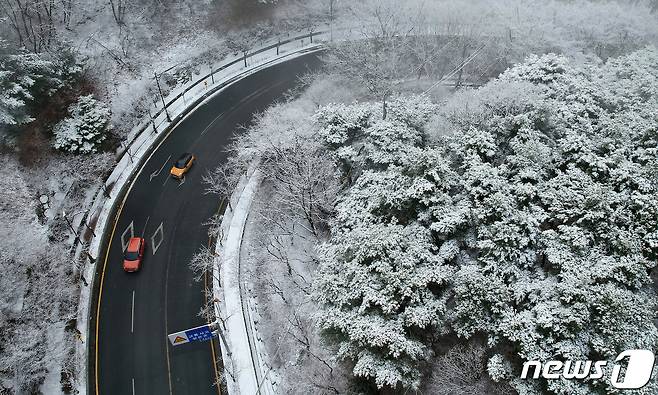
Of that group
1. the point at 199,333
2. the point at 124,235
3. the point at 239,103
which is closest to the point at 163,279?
the point at 124,235

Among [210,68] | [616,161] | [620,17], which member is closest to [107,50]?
[210,68]

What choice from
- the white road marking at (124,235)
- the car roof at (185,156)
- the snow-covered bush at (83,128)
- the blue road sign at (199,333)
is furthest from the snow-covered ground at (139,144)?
the blue road sign at (199,333)

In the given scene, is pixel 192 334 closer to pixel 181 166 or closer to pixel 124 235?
pixel 124 235

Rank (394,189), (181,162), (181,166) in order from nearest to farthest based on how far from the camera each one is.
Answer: (394,189)
(181,166)
(181,162)

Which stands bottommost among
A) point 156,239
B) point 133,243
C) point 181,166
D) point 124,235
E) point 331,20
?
point 133,243

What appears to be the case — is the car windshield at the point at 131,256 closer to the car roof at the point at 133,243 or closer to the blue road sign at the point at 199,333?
the car roof at the point at 133,243

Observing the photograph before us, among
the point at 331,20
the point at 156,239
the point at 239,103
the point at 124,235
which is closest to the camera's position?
the point at 156,239
